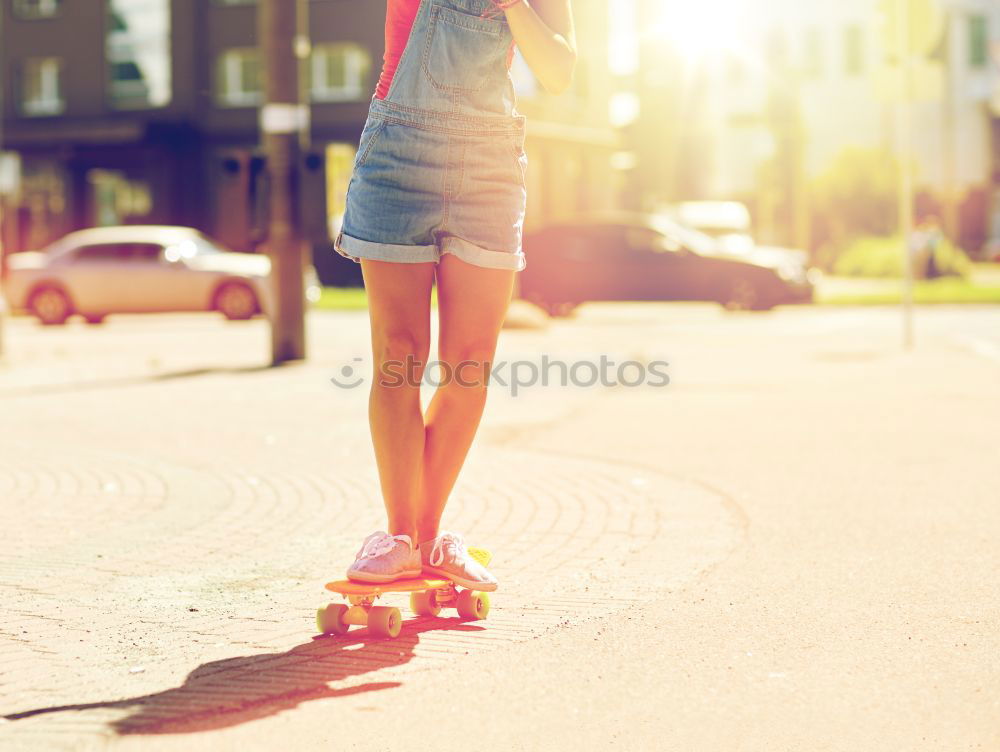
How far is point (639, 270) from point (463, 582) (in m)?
21.7

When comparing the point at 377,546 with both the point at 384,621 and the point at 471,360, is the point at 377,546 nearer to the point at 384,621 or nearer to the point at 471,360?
the point at 384,621

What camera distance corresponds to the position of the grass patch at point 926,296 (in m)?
25.7

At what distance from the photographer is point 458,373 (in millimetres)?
4246

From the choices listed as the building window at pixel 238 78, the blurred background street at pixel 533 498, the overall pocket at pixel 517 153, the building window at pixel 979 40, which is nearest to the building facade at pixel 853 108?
the building window at pixel 979 40

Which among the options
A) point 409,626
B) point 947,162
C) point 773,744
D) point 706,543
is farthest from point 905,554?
point 947,162

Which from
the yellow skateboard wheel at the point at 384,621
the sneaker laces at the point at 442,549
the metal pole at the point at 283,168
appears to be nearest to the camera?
the yellow skateboard wheel at the point at 384,621

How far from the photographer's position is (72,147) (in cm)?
4359

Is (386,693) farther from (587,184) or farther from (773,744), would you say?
(587,184)

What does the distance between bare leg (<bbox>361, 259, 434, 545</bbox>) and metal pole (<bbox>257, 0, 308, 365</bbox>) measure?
9435mm

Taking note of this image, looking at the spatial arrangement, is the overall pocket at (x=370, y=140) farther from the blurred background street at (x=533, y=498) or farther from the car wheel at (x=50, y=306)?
the car wheel at (x=50, y=306)

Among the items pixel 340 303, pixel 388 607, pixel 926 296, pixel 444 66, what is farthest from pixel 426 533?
pixel 340 303

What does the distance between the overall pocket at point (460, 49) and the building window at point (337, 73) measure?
37816mm

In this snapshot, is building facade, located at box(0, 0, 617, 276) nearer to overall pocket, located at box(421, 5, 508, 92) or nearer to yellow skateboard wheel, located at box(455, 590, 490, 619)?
overall pocket, located at box(421, 5, 508, 92)

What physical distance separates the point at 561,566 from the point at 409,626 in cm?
92
